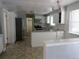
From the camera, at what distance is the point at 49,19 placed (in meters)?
8.16

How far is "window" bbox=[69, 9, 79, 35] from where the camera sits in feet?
15.5

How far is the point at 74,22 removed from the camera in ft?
16.4

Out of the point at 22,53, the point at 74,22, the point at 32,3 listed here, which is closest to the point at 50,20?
the point at 74,22

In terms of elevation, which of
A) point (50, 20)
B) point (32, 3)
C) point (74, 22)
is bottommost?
point (74, 22)

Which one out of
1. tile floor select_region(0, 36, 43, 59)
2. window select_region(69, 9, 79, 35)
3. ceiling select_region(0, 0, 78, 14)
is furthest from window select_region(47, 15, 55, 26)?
tile floor select_region(0, 36, 43, 59)

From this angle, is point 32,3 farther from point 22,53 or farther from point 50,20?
point 50,20

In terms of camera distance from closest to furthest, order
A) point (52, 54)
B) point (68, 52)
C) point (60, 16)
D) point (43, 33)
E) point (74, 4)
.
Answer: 1. point (52, 54)
2. point (68, 52)
3. point (74, 4)
4. point (43, 33)
5. point (60, 16)

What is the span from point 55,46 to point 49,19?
650cm

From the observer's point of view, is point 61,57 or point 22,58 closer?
point 61,57

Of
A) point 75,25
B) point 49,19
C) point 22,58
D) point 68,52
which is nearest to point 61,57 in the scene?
point 68,52

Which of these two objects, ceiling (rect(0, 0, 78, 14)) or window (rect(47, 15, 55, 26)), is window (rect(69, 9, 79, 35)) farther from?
window (rect(47, 15, 55, 26))

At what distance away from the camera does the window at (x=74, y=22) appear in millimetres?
4715

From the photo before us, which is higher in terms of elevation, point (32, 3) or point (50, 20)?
point (32, 3)

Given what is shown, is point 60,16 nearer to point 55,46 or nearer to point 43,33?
point 43,33
